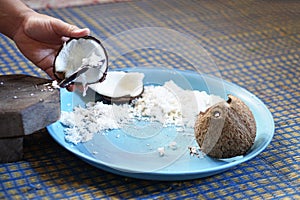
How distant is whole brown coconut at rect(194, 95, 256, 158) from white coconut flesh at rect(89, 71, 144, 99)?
187 millimetres

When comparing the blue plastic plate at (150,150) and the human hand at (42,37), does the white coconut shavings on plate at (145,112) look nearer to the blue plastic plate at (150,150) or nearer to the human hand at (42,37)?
the blue plastic plate at (150,150)

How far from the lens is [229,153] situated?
0.73m

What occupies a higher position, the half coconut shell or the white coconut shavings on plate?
the half coconut shell

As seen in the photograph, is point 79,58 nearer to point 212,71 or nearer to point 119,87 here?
point 119,87

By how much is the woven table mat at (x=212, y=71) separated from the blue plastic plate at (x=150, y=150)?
0.07ft

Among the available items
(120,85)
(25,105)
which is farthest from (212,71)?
(25,105)

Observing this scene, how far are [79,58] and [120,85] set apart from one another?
10 centimetres

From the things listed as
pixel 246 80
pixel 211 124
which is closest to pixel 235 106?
pixel 211 124

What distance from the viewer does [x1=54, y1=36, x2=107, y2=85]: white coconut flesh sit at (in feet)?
2.71

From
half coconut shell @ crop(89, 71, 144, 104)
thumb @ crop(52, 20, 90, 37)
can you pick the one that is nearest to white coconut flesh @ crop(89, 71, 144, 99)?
half coconut shell @ crop(89, 71, 144, 104)

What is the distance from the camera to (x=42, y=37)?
0.88 meters

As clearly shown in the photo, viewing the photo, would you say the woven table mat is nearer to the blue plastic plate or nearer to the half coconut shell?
the blue plastic plate

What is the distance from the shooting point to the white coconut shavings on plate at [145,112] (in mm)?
788

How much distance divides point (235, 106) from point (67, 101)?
30 centimetres
